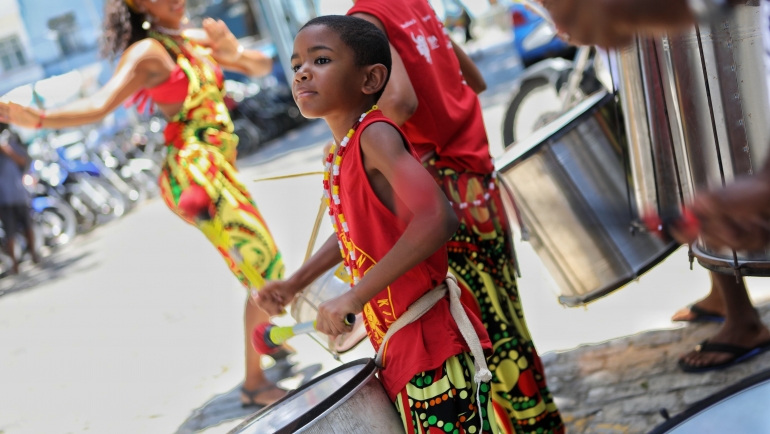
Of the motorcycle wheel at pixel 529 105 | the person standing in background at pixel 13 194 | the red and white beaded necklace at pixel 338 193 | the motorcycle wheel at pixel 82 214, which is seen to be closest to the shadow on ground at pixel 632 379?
the red and white beaded necklace at pixel 338 193

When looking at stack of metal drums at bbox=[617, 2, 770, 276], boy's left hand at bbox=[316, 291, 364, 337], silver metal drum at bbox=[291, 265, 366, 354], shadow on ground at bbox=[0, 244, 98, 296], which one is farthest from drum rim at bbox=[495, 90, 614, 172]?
shadow on ground at bbox=[0, 244, 98, 296]

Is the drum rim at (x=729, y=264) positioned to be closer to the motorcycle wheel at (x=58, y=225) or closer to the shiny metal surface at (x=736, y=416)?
the shiny metal surface at (x=736, y=416)

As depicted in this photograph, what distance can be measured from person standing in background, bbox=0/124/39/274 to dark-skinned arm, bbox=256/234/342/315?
773cm

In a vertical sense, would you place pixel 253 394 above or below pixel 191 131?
below

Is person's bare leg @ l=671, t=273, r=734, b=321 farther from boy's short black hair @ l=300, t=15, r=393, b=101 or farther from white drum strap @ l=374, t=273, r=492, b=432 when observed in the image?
boy's short black hair @ l=300, t=15, r=393, b=101

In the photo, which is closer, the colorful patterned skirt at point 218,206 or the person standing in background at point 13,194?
the colorful patterned skirt at point 218,206

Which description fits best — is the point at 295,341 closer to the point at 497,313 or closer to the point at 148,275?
the point at 497,313

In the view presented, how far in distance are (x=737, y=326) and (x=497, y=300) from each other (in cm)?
125

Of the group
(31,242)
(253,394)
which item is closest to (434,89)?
(253,394)

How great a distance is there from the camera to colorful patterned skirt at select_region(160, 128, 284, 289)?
325 centimetres

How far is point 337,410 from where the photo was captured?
1.48 m

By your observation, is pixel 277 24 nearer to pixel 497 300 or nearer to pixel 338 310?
pixel 497 300

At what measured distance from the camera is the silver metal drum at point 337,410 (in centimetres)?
146

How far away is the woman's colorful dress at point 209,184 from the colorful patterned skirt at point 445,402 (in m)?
1.62
